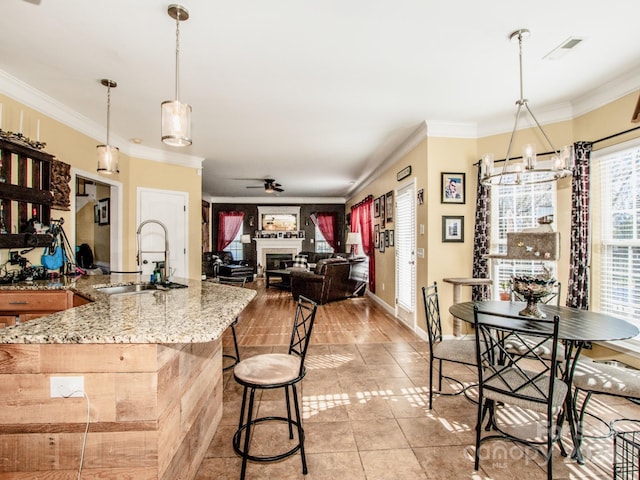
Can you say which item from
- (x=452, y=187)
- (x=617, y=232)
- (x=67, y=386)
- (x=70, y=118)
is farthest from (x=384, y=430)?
(x=70, y=118)

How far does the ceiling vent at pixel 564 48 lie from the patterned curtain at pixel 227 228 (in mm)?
9250

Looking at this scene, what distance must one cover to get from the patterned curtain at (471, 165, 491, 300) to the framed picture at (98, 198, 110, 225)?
5.17 metres

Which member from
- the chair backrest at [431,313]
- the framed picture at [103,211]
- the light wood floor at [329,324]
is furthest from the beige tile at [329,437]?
the framed picture at [103,211]

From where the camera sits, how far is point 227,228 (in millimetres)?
10680

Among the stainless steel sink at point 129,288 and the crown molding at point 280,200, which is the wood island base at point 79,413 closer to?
the stainless steel sink at point 129,288

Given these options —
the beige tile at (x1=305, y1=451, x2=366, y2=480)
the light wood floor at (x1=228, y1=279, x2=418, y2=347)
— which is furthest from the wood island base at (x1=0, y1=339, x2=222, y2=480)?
the light wood floor at (x1=228, y1=279, x2=418, y2=347)

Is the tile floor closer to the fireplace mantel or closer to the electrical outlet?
the electrical outlet

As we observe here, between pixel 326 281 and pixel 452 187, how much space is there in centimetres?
301

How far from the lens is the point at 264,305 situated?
647 cm

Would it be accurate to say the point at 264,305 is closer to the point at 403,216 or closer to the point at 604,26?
the point at 403,216

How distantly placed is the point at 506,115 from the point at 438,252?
5.65ft

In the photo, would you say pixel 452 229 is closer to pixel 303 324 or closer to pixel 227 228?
pixel 303 324

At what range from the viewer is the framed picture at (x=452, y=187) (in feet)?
13.5

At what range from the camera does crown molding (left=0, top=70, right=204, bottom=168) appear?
305cm
